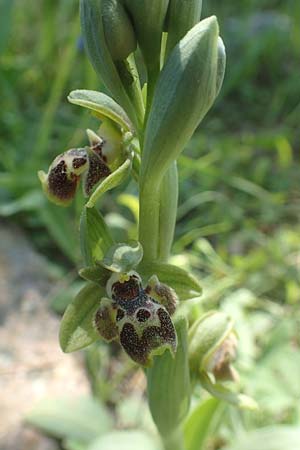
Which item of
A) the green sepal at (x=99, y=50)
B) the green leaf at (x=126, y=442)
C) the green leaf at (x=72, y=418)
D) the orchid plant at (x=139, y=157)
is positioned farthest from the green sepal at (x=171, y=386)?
the green leaf at (x=72, y=418)

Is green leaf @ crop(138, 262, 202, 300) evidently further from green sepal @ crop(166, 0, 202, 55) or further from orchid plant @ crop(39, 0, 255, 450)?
green sepal @ crop(166, 0, 202, 55)

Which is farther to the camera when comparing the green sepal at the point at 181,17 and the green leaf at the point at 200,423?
the green leaf at the point at 200,423

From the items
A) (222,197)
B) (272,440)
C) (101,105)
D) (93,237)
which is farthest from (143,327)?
(222,197)

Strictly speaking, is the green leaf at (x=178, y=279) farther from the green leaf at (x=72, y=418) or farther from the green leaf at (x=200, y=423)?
the green leaf at (x=72, y=418)

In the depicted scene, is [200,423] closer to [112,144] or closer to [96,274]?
[96,274]

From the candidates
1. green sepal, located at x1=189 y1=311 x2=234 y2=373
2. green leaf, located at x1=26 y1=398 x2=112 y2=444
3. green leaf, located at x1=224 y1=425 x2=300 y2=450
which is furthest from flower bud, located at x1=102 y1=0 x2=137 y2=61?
green leaf, located at x1=26 y1=398 x2=112 y2=444

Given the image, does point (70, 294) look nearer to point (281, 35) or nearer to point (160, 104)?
point (160, 104)
